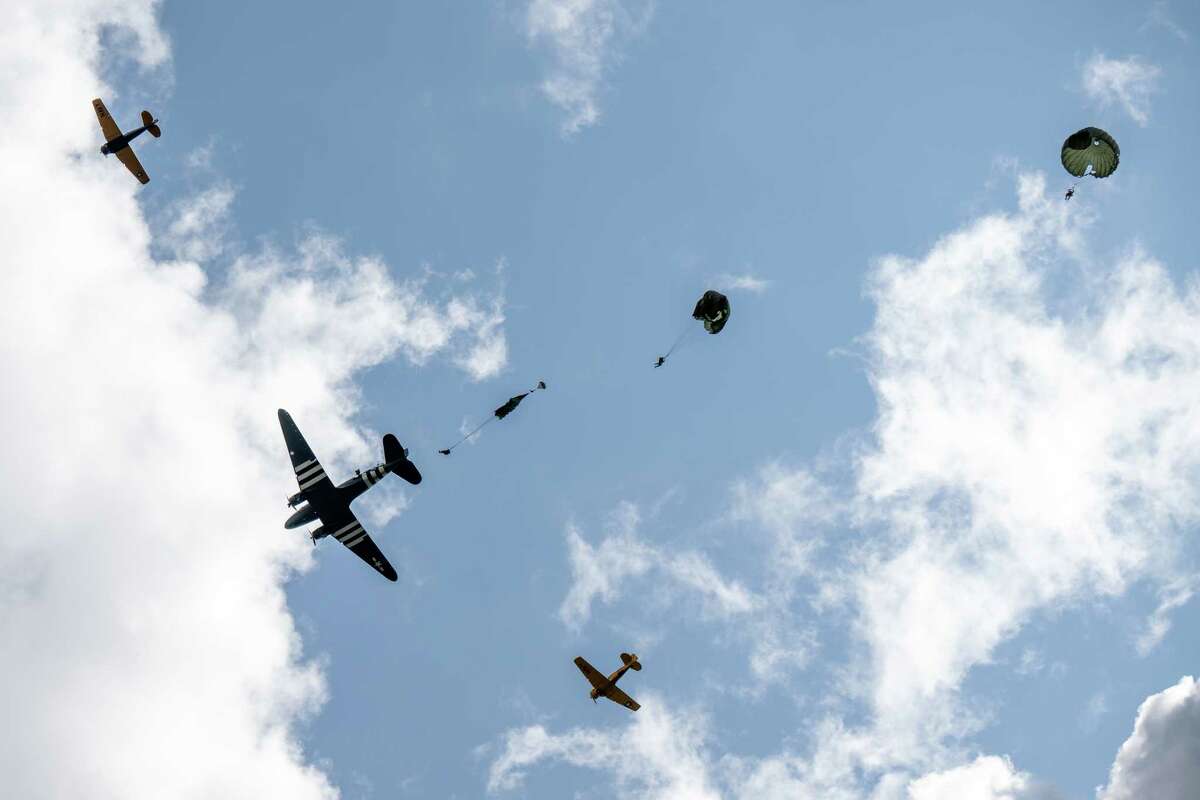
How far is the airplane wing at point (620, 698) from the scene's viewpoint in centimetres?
8505

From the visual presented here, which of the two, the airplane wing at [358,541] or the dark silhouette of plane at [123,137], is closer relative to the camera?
the airplane wing at [358,541]

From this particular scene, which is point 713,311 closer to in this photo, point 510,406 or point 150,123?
point 510,406

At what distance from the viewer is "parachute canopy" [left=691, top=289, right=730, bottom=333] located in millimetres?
70188

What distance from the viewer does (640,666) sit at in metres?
85.4

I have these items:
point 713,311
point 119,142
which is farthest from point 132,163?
point 713,311

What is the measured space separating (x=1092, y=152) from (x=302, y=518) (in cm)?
6320

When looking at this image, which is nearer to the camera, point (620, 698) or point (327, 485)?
point (327, 485)

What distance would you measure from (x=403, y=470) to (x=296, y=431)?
10.6 metres

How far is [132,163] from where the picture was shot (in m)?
97.1

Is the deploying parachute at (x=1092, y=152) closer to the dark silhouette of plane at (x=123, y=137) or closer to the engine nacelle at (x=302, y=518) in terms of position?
the engine nacelle at (x=302, y=518)

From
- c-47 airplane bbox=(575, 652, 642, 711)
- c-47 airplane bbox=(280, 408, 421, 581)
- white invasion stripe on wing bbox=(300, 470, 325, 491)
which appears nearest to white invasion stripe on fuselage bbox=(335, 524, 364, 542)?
c-47 airplane bbox=(280, 408, 421, 581)

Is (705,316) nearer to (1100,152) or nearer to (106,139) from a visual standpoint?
(1100,152)

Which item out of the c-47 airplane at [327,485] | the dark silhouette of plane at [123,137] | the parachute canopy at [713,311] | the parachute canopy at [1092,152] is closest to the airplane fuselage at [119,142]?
the dark silhouette of plane at [123,137]

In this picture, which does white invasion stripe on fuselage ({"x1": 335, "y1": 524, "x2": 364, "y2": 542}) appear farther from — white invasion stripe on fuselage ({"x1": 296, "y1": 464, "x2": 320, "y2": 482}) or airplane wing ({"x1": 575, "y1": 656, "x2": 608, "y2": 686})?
airplane wing ({"x1": 575, "y1": 656, "x2": 608, "y2": 686})
